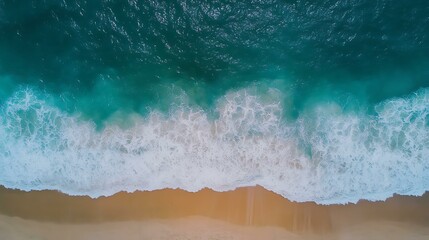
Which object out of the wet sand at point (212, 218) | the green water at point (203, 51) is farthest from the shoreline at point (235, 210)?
the green water at point (203, 51)

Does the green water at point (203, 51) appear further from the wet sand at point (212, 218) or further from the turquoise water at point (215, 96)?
the wet sand at point (212, 218)

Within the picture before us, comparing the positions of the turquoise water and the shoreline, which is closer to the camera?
the shoreline

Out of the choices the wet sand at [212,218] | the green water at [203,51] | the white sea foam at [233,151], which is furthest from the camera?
the green water at [203,51]

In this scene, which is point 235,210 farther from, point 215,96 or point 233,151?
point 215,96

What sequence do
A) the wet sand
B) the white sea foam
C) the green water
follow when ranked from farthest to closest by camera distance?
the green water → the white sea foam → the wet sand

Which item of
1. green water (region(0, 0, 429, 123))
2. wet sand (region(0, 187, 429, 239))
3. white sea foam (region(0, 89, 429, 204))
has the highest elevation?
green water (region(0, 0, 429, 123))

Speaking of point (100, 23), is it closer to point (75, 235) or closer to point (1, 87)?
point (1, 87)

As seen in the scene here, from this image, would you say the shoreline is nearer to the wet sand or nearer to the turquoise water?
the wet sand

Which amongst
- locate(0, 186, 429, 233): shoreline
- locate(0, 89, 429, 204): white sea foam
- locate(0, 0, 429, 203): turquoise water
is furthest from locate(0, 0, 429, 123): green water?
locate(0, 186, 429, 233): shoreline
